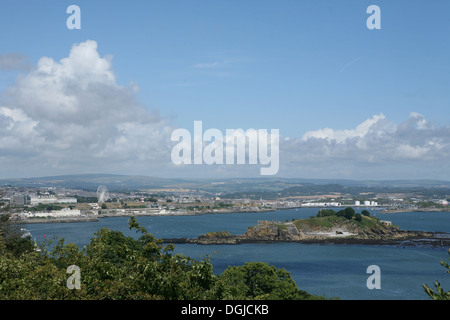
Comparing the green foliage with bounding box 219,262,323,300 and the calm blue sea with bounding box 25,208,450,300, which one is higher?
the green foliage with bounding box 219,262,323,300

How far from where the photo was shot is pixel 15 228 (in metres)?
16.3

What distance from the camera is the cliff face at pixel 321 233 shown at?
1656 inches

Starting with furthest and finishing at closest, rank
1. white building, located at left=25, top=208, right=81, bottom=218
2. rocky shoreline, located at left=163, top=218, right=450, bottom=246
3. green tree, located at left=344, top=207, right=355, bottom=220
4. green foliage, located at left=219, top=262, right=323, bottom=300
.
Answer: white building, located at left=25, top=208, right=81, bottom=218
green tree, located at left=344, top=207, right=355, bottom=220
rocky shoreline, located at left=163, top=218, right=450, bottom=246
green foliage, located at left=219, top=262, right=323, bottom=300

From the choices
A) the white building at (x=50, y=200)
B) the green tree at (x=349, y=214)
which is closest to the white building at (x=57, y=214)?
the white building at (x=50, y=200)

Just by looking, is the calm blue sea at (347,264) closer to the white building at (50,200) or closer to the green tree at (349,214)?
the green tree at (349,214)

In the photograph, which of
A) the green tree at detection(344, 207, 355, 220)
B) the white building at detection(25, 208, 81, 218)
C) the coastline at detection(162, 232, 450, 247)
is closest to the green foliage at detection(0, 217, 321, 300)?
the coastline at detection(162, 232, 450, 247)

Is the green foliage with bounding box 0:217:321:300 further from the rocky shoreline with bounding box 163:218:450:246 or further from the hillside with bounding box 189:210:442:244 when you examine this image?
the hillside with bounding box 189:210:442:244

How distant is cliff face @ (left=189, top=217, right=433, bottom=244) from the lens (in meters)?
42.1

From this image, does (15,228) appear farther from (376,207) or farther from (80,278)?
(376,207)

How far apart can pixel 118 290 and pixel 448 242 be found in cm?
3913

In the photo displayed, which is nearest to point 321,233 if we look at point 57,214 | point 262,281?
point 262,281

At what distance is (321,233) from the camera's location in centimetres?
4509

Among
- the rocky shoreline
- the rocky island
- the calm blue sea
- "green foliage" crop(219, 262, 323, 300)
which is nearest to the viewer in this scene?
"green foliage" crop(219, 262, 323, 300)

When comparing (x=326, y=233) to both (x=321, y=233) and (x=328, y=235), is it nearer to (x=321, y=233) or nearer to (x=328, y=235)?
(x=321, y=233)
